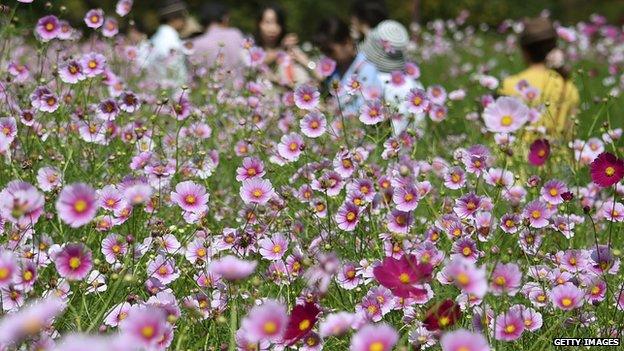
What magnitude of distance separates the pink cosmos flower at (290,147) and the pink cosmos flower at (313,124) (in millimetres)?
54

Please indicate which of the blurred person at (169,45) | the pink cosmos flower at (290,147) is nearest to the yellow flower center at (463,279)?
the pink cosmos flower at (290,147)

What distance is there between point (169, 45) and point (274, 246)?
406 centimetres

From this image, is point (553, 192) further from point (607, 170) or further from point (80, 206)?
point (80, 206)

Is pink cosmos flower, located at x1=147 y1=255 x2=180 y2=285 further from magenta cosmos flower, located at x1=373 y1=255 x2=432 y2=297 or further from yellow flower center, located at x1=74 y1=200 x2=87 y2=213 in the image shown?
magenta cosmos flower, located at x1=373 y1=255 x2=432 y2=297

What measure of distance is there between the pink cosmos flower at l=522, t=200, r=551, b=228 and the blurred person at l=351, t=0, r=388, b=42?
10.5 ft

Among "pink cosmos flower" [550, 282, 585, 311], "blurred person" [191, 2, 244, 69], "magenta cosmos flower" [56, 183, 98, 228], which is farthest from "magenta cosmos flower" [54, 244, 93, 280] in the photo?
"blurred person" [191, 2, 244, 69]

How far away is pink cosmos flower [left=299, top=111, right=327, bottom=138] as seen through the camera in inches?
94.0

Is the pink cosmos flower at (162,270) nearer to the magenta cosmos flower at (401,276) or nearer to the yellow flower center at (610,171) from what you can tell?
the magenta cosmos flower at (401,276)

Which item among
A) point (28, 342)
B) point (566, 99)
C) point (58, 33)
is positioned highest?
point (58, 33)

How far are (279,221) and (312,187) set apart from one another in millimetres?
139

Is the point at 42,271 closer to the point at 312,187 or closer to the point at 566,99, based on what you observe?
the point at 312,187

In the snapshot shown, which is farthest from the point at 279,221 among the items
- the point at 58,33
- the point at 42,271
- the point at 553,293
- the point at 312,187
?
the point at 58,33

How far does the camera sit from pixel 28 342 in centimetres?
145

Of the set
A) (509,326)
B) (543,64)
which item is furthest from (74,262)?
(543,64)
